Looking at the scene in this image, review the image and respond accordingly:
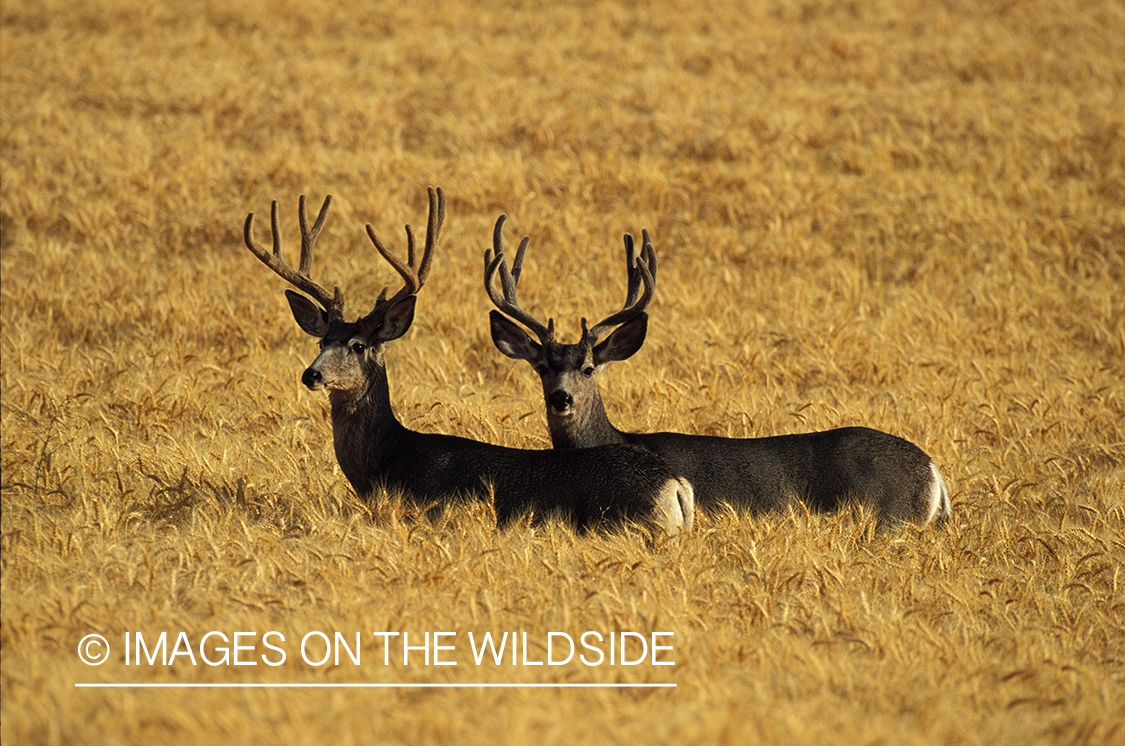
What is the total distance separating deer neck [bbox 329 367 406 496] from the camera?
662 centimetres

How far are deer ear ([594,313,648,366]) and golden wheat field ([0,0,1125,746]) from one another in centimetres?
112

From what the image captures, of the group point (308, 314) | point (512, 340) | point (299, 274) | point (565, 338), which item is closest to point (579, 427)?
point (512, 340)

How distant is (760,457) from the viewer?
6.68m

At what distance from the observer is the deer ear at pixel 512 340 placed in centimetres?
708

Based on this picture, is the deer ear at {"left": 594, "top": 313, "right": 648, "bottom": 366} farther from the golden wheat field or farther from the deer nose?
the deer nose

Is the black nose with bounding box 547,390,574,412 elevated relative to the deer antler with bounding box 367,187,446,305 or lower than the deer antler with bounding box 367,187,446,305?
lower

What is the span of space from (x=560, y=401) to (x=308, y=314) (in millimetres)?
1703

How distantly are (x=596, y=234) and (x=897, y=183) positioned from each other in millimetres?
4463

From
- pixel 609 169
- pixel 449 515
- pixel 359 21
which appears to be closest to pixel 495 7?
pixel 359 21

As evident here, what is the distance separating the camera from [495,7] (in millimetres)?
22938

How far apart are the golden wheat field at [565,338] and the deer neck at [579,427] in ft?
3.23

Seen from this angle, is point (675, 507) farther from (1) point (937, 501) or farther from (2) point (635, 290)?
(2) point (635, 290)
